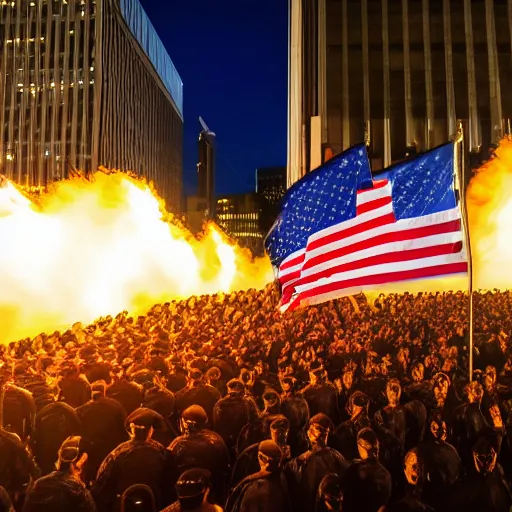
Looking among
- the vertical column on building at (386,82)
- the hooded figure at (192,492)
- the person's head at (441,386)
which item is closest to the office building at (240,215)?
the vertical column on building at (386,82)

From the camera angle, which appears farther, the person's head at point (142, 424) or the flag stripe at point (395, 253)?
the flag stripe at point (395, 253)

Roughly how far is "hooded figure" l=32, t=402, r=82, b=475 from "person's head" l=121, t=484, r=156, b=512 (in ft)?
5.49

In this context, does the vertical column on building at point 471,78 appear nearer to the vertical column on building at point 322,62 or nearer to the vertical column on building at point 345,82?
the vertical column on building at point 345,82

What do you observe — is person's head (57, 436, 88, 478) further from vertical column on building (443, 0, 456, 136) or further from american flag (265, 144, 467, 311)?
vertical column on building (443, 0, 456, 136)

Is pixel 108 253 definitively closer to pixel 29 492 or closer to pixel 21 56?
pixel 29 492

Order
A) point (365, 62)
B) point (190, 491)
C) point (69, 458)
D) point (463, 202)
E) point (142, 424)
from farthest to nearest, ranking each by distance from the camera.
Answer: point (365, 62)
point (463, 202)
point (142, 424)
point (69, 458)
point (190, 491)

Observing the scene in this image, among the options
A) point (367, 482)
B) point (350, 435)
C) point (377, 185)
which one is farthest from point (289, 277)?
point (367, 482)

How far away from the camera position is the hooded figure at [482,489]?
455 centimetres

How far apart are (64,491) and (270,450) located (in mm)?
1528

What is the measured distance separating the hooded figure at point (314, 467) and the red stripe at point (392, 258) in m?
2.02

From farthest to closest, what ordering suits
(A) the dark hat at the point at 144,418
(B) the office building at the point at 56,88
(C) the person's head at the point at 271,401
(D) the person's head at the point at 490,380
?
1. (B) the office building at the point at 56,88
2. (D) the person's head at the point at 490,380
3. (C) the person's head at the point at 271,401
4. (A) the dark hat at the point at 144,418

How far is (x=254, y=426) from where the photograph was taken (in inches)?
230

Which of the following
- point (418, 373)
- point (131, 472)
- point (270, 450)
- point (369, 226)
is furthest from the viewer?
point (418, 373)

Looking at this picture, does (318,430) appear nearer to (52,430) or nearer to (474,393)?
(474,393)
